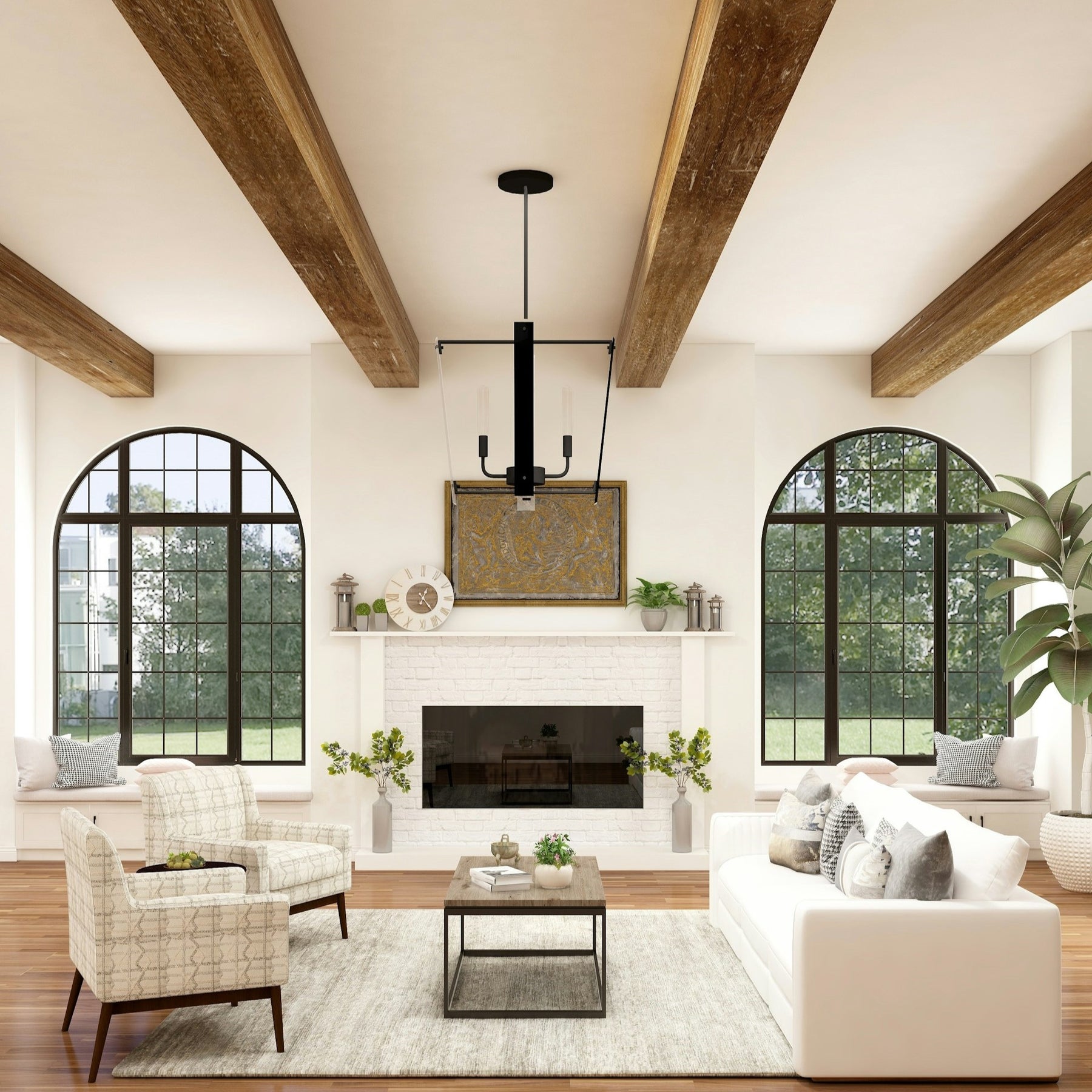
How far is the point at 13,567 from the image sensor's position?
660cm

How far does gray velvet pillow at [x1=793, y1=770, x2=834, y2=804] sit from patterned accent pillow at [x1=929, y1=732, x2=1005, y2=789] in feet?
6.41

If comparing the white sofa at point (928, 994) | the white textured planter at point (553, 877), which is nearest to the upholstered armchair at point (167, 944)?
the white textured planter at point (553, 877)

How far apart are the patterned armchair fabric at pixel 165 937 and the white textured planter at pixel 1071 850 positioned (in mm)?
4247

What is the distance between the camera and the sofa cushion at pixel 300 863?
4.55 m

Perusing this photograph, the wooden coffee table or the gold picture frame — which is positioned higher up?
the gold picture frame

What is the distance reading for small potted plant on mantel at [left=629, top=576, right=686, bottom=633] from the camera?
632cm

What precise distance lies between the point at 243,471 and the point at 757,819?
411 centimetres

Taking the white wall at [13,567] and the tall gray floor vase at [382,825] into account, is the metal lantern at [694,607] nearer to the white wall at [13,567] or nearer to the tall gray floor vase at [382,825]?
the tall gray floor vase at [382,825]

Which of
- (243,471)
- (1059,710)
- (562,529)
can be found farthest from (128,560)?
(1059,710)

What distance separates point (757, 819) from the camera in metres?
5.00

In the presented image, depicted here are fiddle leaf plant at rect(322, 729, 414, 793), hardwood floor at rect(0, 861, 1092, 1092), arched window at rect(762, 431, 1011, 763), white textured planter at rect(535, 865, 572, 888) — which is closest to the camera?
hardwood floor at rect(0, 861, 1092, 1092)

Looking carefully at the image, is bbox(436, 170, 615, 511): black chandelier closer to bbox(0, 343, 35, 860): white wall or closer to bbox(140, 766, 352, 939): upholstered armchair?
bbox(140, 766, 352, 939): upholstered armchair

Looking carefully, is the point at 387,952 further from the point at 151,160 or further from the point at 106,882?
the point at 151,160

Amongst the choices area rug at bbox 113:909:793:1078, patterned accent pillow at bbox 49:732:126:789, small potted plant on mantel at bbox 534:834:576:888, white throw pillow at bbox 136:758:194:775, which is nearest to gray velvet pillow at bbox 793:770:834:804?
area rug at bbox 113:909:793:1078
